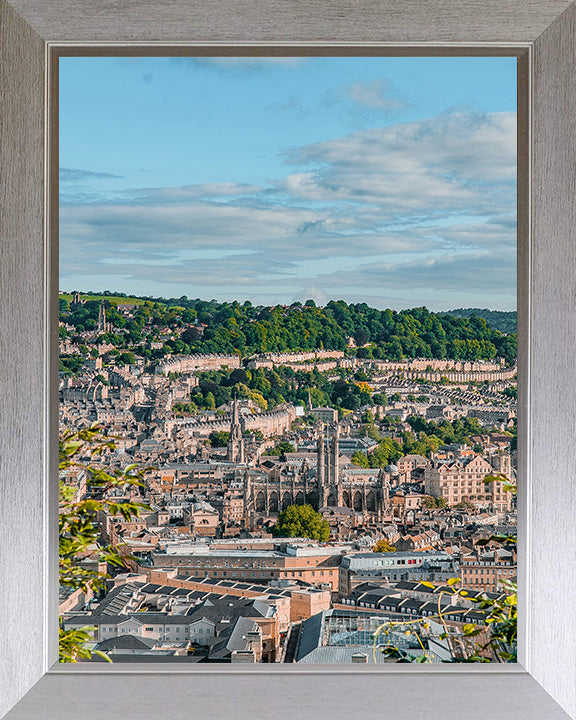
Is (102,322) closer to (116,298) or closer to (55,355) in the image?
(116,298)

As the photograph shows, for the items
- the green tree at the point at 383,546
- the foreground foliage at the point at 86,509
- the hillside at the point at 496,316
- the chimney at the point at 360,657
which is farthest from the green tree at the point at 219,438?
the hillside at the point at 496,316

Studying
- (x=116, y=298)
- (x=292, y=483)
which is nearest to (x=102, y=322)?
(x=116, y=298)

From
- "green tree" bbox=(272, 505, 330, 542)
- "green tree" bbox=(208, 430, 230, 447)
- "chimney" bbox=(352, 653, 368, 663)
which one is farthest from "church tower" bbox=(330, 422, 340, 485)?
"chimney" bbox=(352, 653, 368, 663)

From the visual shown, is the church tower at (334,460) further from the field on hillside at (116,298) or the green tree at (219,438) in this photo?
the field on hillside at (116,298)

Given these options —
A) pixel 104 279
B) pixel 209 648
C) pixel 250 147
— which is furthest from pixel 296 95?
pixel 209 648

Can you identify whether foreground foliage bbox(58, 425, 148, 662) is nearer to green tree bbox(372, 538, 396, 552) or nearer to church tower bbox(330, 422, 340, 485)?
church tower bbox(330, 422, 340, 485)

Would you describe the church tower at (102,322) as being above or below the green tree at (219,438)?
above

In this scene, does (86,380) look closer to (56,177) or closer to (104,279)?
(104,279)
